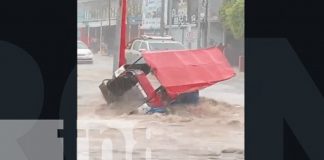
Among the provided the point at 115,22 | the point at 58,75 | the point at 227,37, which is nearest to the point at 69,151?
the point at 58,75

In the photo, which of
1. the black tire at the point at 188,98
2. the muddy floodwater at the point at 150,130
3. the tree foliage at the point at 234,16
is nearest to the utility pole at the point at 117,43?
the muddy floodwater at the point at 150,130

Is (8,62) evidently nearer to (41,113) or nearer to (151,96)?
(41,113)

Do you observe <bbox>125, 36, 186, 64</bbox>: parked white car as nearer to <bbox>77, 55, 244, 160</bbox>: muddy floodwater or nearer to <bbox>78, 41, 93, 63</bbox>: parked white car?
<bbox>77, 55, 244, 160</bbox>: muddy floodwater

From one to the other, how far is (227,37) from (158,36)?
518 millimetres

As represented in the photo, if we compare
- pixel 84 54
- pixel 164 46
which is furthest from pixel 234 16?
pixel 84 54

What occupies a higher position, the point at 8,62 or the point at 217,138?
the point at 8,62

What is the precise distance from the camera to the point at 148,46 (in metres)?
2.75

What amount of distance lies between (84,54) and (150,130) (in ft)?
2.52

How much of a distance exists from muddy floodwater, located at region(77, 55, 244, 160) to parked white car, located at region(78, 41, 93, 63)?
0.04 metres

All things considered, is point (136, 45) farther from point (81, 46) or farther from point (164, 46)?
point (81, 46)

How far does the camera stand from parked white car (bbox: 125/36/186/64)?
274cm

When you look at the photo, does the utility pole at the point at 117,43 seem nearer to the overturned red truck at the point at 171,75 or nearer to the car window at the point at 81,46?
the overturned red truck at the point at 171,75

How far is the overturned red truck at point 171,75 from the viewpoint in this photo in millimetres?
2758

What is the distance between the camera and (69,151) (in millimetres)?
2811
